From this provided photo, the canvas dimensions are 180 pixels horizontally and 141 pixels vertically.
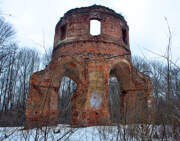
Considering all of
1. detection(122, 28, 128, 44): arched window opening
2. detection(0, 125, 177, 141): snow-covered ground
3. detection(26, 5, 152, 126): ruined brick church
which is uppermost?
detection(122, 28, 128, 44): arched window opening

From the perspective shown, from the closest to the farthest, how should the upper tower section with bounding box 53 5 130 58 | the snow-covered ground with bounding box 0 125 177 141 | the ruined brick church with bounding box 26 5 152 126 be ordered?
the snow-covered ground with bounding box 0 125 177 141 < the ruined brick church with bounding box 26 5 152 126 < the upper tower section with bounding box 53 5 130 58

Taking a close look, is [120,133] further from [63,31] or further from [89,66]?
[63,31]

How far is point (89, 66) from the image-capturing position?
8.62m

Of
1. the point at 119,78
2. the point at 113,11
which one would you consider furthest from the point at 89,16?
the point at 119,78

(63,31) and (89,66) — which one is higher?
(63,31)

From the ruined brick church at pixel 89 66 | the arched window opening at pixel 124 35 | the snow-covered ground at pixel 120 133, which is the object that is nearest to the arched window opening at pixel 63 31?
the ruined brick church at pixel 89 66

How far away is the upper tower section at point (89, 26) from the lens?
9414 mm

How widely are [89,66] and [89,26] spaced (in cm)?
246

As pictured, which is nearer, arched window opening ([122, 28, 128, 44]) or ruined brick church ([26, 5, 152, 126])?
ruined brick church ([26, 5, 152, 126])

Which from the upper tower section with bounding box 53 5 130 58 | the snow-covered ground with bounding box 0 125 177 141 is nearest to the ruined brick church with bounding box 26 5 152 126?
the upper tower section with bounding box 53 5 130 58

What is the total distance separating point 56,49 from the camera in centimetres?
1016

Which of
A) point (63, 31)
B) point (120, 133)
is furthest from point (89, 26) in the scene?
point (120, 133)

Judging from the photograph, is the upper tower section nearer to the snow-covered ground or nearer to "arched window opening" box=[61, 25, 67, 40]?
"arched window opening" box=[61, 25, 67, 40]

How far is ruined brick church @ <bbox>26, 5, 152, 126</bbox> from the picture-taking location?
26.5 ft
